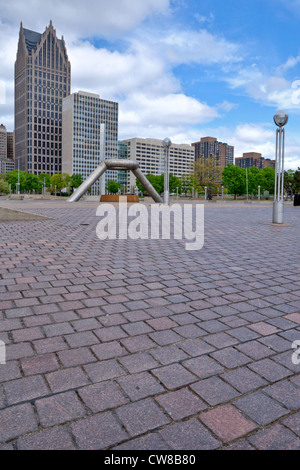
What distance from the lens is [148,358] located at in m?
2.49

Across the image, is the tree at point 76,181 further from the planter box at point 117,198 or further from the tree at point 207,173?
the planter box at point 117,198

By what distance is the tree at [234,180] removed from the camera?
227 feet

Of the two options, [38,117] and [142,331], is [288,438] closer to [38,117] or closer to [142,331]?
[142,331]

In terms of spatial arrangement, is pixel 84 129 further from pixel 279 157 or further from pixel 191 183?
pixel 279 157

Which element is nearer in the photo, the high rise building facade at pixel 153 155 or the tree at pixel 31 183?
the tree at pixel 31 183

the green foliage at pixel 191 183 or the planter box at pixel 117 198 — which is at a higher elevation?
the green foliage at pixel 191 183

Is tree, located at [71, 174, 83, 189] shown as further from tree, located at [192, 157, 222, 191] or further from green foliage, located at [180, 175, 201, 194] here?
tree, located at [192, 157, 222, 191]

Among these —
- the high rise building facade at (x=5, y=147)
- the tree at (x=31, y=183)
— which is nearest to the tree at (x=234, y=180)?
the high rise building facade at (x=5, y=147)

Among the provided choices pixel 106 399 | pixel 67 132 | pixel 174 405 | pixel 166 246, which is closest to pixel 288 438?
pixel 174 405

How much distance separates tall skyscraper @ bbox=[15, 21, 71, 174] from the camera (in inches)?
5458

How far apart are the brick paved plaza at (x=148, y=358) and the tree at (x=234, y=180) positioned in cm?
6637

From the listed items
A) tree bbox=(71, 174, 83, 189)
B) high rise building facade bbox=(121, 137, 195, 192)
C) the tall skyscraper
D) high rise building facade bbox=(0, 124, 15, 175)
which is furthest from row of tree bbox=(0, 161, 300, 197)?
high rise building facade bbox=(121, 137, 195, 192)

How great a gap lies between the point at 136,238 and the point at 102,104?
143 metres

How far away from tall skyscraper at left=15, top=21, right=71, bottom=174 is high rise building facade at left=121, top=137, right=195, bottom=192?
→ 30661 mm
